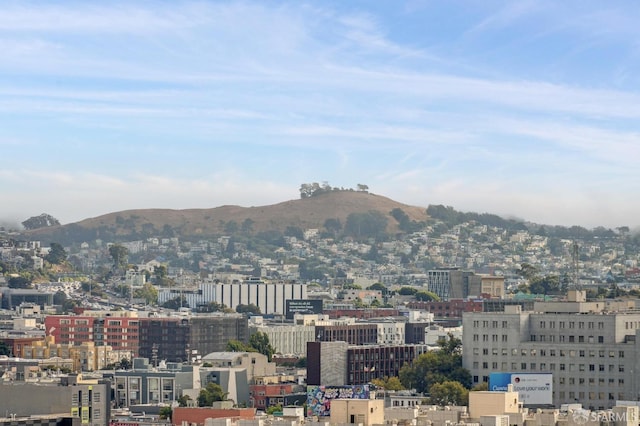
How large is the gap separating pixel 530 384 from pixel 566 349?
12.1 m

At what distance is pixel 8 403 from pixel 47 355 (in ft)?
354

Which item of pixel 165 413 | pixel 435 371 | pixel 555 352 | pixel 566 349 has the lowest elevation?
pixel 165 413

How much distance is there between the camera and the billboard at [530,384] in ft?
376

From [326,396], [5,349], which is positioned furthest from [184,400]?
[5,349]

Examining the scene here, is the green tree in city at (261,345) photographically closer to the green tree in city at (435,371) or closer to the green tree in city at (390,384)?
the green tree in city at (390,384)

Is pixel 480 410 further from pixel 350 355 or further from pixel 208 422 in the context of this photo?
pixel 350 355

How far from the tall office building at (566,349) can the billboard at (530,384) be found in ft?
24.1

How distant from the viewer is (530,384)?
4611 inches

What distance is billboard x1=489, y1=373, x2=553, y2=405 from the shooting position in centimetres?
11469

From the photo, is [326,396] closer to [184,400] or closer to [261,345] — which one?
[184,400]

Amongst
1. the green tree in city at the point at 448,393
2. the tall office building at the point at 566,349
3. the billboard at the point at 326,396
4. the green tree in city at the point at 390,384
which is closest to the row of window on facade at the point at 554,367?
the tall office building at the point at 566,349

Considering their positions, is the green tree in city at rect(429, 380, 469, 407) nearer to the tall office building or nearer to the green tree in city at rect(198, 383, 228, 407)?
the tall office building

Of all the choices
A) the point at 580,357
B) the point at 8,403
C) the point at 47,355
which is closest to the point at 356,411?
the point at 8,403

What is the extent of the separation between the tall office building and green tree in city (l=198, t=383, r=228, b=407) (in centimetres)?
1487
